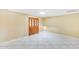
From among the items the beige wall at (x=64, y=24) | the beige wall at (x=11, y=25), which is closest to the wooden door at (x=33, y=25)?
the beige wall at (x=11, y=25)

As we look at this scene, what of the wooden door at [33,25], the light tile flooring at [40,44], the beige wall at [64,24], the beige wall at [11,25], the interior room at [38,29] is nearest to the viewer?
the light tile flooring at [40,44]

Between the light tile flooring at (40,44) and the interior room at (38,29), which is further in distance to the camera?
the interior room at (38,29)

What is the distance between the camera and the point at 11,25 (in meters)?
6.10

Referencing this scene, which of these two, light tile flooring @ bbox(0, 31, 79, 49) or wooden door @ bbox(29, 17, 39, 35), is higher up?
wooden door @ bbox(29, 17, 39, 35)

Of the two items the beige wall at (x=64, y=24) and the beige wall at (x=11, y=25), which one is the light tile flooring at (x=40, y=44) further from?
the beige wall at (x=64, y=24)

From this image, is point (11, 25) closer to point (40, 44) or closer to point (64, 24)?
point (40, 44)

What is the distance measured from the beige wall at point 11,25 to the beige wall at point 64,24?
125 inches

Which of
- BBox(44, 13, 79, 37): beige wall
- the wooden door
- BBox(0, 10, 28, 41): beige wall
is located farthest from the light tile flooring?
the wooden door

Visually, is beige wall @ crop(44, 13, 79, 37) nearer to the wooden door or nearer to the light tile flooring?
the wooden door

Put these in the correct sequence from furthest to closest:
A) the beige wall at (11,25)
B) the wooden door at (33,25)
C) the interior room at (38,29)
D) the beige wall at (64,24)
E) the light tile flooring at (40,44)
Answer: the wooden door at (33,25) < the beige wall at (64,24) < the beige wall at (11,25) < the interior room at (38,29) < the light tile flooring at (40,44)

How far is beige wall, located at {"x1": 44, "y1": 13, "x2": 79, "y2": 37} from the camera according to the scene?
7754mm

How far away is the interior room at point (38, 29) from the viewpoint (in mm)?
5109

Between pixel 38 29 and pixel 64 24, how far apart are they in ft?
7.81

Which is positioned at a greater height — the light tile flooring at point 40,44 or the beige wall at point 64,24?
the beige wall at point 64,24
